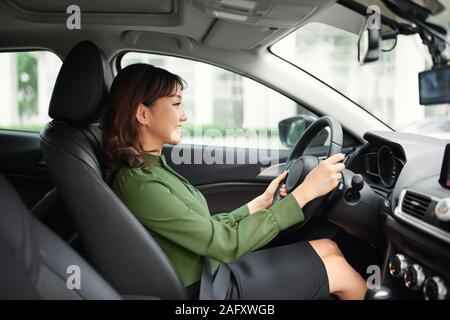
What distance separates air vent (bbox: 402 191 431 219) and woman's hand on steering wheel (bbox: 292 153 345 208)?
0.23 metres

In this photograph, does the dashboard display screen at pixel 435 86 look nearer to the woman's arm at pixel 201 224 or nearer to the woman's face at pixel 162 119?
the woman's arm at pixel 201 224

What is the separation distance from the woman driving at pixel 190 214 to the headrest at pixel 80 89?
0.16 feet

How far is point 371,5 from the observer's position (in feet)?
5.66

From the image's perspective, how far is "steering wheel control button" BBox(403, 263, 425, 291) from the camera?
1405 millimetres

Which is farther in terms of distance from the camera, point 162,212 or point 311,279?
point 311,279

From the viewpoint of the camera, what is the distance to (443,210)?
1260mm

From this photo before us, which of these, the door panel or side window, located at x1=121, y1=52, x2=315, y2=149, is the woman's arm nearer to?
side window, located at x1=121, y1=52, x2=315, y2=149

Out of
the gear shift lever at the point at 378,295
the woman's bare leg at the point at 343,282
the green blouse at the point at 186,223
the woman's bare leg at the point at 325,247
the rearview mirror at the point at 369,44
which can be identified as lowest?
the woman's bare leg at the point at 343,282

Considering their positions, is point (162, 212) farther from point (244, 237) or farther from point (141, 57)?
point (141, 57)

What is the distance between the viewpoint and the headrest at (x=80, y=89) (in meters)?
1.54

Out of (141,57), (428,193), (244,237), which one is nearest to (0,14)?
(141,57)

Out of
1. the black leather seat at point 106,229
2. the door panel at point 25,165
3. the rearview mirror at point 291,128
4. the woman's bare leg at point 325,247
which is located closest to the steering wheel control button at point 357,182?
the woman's bare leg at point 325,247

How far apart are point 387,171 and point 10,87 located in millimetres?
5862

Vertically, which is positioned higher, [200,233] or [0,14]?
[0,14]
